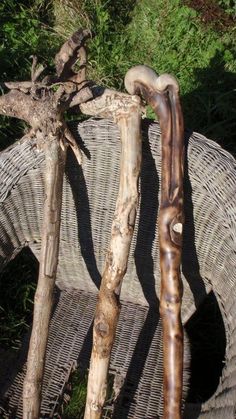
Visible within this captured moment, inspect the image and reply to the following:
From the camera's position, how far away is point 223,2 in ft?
12.2

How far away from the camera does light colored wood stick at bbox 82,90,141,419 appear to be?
7.48 ft

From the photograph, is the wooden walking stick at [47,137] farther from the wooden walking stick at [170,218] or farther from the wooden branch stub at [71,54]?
the wooden walking stick at [170,218]

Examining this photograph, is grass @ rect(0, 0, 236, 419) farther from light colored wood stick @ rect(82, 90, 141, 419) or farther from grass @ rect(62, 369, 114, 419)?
grass @ rect(62, 369, 114, 419)

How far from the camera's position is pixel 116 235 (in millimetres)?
2320

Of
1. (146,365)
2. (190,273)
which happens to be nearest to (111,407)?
(146,365)

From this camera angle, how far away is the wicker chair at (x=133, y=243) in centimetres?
228

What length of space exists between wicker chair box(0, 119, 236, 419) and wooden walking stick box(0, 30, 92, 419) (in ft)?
0.39

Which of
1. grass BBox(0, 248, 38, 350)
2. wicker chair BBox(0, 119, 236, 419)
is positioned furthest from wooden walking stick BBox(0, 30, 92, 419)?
grass BBox(0, 248, 38, 350)

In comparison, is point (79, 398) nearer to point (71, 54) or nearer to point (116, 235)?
point (116, 235)

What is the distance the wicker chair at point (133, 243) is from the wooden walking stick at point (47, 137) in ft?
0.39

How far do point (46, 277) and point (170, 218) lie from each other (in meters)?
0.55

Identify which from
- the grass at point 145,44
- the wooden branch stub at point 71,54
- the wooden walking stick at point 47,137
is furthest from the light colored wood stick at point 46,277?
the grass at point 145,44

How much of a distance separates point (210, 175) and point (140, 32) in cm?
185

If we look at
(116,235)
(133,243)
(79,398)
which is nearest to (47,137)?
(116,235)
